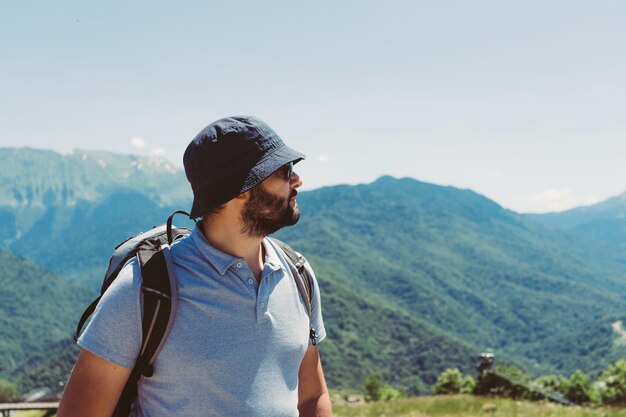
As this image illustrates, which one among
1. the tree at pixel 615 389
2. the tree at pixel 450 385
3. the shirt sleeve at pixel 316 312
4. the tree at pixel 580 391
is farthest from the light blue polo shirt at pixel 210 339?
the tree at pixel 450 385

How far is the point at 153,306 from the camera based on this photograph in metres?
2.16

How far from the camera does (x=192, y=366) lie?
2240 mm

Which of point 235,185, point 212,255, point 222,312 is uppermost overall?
point 235,185

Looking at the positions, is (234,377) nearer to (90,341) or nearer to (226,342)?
(226,342)

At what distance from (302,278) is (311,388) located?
639 millimetres

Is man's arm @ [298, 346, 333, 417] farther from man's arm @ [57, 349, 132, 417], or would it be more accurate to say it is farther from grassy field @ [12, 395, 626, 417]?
grassy field @ [12, 395, 626, 417]

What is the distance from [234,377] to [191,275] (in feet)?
1.55

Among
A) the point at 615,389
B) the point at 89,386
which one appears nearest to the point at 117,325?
the point at 89,386

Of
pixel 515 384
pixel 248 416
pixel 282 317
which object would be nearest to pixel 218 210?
pixel 282 317

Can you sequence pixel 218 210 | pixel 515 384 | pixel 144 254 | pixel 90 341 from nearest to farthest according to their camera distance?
1. pixel 90 341
2. pixel 144 254
3. pixel 218 210
4. pixel 515 384

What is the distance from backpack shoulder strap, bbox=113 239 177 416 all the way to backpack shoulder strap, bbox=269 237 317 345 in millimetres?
708

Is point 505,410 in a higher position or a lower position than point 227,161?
lower

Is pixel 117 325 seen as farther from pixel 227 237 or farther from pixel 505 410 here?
pixel 505 410

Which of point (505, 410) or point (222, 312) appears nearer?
point (222, 312)
